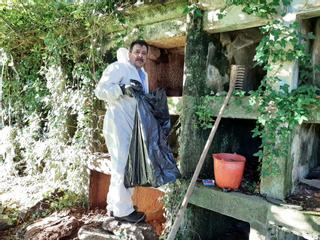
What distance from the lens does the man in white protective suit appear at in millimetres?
3152

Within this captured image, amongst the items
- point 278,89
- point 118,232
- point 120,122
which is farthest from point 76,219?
point 278,89

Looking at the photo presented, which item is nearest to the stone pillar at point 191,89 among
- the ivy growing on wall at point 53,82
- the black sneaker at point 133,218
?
the black sneaker at point 133,218

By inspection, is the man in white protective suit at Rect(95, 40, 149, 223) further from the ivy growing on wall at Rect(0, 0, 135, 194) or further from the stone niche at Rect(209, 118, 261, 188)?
the ivy growing on wall at Rect(0, 0, 135, 194)

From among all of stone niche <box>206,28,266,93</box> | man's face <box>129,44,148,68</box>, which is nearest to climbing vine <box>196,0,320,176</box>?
stone niche <box>206,28,266,93</box>

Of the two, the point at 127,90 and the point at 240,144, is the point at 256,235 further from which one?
the point at 127,90

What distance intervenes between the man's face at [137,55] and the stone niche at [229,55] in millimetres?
762

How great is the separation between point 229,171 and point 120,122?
3.80 ft

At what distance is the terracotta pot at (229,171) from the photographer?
3.09m

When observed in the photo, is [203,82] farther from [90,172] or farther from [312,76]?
[90,172]

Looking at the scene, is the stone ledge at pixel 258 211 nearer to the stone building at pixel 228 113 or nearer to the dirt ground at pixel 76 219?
the stone building at pixel 228 113

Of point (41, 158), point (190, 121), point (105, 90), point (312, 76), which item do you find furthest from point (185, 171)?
point (41, 158)

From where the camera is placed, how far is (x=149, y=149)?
296 cm

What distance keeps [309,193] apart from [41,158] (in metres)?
3.98

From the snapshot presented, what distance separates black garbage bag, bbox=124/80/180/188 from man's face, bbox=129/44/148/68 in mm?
406
